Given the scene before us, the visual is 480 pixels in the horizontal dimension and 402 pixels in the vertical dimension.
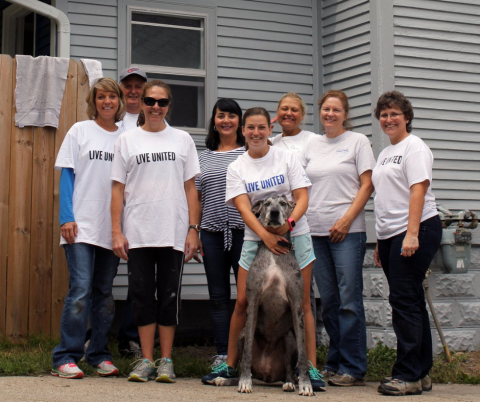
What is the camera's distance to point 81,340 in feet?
15.1

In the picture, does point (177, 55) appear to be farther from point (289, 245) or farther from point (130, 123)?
point (289, 245)

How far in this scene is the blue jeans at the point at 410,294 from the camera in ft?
14.5

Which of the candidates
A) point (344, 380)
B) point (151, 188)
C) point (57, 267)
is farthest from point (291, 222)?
point (57, 267)

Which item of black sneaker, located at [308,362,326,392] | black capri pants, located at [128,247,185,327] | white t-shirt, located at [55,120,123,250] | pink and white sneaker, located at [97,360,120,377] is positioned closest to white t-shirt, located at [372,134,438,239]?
black sneaker, located at [308,362,326,392]

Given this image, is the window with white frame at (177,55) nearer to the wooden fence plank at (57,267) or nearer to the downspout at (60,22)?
the downspout at (60,22)

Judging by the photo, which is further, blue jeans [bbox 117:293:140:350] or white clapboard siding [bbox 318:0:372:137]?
white clapboard siding [bbox 318:0:372:137]

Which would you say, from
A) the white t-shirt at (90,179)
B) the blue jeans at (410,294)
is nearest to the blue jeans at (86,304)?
the white t-shirt at (90,179)

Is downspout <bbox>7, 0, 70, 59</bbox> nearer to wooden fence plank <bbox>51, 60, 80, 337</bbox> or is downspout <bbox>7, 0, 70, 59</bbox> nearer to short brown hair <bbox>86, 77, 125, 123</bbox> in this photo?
wooden fence plank <bbox>51, 60, 80, 337</bbox>

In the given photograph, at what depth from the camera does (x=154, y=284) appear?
15.2 ft

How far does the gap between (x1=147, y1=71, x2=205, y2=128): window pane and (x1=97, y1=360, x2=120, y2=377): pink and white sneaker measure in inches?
150

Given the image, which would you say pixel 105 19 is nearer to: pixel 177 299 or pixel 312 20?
pixel 312 20

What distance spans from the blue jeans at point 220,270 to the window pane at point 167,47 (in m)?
3.50

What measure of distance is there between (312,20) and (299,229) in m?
4.60

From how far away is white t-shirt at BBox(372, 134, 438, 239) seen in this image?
14.5ft
